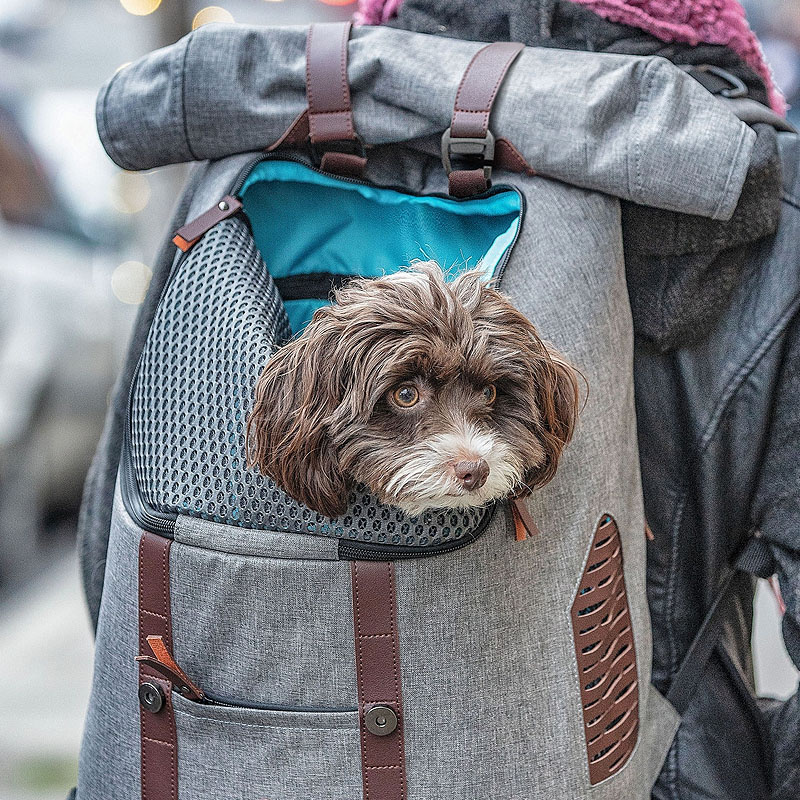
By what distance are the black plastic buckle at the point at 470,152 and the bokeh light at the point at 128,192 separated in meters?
3.50

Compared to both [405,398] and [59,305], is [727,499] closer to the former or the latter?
[405,398]

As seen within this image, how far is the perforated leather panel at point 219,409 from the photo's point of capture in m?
1.34

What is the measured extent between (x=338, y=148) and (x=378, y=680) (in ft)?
2.92

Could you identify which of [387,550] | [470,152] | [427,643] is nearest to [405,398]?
[387,550]

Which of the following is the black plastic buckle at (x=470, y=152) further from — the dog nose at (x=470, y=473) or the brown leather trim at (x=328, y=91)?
the dog nose at (x=470, y=473)

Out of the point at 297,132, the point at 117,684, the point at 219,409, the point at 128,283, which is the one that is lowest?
the point at 128,283

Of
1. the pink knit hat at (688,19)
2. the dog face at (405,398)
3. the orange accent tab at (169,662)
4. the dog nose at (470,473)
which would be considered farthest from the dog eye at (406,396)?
the pink knit hat at (688,19)

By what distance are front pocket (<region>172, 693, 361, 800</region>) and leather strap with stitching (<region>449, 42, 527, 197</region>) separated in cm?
84

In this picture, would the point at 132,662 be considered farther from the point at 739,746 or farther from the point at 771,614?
the point at 771,614

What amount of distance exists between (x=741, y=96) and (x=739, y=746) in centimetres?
116

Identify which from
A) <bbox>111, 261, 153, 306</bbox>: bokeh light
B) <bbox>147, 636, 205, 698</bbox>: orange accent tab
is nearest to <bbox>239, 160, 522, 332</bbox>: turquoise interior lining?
<bbox>147, 636, 205, 698</bbox>: orange accent tab

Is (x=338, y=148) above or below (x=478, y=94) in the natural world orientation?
below

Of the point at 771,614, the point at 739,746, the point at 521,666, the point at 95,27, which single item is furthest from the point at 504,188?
the point at 95,27

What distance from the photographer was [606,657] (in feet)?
4.91
